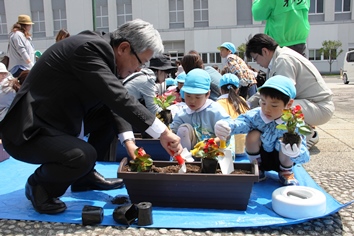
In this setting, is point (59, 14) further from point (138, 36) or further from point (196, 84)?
point (138, 36)

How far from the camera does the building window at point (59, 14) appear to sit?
1226 inches

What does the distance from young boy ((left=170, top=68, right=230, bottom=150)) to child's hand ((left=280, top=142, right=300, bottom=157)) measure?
2.63ft

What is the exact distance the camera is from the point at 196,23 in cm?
3077

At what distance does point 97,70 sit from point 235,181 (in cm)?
108

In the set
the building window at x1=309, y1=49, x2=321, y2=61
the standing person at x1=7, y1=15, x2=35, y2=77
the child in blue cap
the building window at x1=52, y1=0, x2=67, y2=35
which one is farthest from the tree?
the child in blue cap

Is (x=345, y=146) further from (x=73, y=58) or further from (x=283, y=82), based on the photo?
(x=73, y=58)

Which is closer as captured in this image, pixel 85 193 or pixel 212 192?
pixel 212 192

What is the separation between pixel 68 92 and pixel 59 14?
106 feet

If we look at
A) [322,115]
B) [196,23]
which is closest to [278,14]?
[322,115]

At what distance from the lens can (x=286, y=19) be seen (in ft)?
14.1

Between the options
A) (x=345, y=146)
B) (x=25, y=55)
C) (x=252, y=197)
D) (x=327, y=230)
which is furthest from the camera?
(x=25, y=55)

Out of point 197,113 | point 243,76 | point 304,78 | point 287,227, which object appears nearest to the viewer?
point 287,227

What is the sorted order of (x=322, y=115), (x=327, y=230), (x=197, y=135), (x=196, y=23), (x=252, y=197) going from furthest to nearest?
(x=196, y=23) < (x=322, y=115) < (x=197, y=135) < (x=252, y=197) < (x=327, y=230)

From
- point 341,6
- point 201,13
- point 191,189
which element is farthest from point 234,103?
point 341,6
